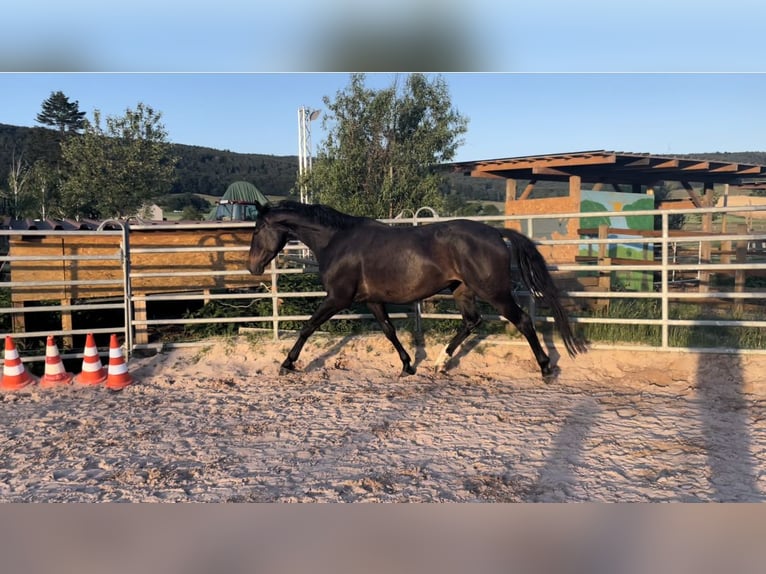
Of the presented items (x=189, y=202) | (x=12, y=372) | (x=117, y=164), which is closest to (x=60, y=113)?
(x=189, y=202)

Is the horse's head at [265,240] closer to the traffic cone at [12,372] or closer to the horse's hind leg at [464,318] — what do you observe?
the horse's hind leg at [464,318]

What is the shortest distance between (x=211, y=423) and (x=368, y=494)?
5.72 feet

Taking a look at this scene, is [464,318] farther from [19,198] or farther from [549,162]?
[19,198]

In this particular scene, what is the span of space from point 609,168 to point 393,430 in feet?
25.9

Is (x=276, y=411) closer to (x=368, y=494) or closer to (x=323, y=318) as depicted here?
(x=323, y=318)

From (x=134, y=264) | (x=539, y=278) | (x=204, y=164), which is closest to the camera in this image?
(x=539, y=278)

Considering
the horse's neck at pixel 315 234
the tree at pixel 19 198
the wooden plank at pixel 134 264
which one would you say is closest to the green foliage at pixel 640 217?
the horse's neck at pixel 315 234

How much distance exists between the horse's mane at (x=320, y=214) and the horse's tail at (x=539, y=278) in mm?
1436

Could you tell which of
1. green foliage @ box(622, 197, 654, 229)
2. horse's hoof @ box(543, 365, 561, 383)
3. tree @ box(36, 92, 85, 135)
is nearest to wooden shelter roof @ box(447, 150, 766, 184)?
green foliage @ box(622, 197, 654, 229)

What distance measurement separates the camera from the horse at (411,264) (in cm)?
500

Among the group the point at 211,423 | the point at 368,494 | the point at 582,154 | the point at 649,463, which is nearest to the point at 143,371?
the point at 211,423

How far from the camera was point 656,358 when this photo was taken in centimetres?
526

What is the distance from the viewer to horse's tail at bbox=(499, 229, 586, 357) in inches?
201

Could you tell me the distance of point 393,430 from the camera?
3781 mm
